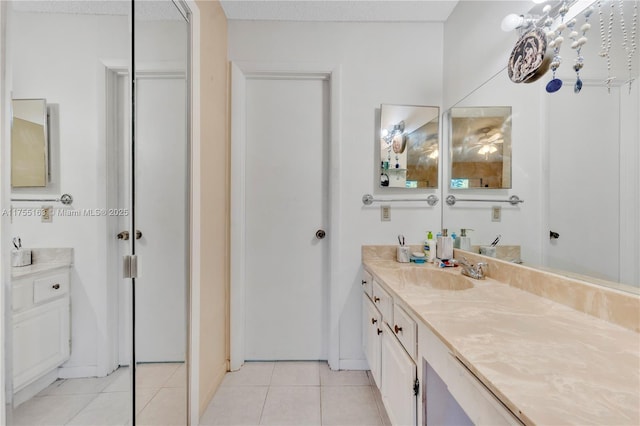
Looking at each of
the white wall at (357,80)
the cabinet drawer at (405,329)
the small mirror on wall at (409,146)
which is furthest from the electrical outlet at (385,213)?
the cabinet drawer at (405,329)

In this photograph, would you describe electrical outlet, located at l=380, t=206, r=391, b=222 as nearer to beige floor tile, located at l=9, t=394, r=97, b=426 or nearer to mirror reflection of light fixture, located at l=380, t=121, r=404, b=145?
mirror reflection of light fixture, located at l=380, t=121, r=404, b=145

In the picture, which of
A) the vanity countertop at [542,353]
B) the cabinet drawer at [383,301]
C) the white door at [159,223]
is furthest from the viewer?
the cabinet drawer at [383,301]

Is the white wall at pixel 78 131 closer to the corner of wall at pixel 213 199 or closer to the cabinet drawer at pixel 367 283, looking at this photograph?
the corner of wall at pixel 213 199

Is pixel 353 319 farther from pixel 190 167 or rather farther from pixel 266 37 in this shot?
pixel 266 37

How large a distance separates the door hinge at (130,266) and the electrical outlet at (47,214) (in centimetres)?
33

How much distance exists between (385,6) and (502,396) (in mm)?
2117

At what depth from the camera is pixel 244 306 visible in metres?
1.83

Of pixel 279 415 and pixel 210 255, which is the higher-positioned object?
pixel 210 255

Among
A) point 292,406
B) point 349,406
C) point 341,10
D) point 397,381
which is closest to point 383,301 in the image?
point 397,381

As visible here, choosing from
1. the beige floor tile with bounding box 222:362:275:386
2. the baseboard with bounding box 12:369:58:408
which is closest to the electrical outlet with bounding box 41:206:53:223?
the baseboard with bounding box 12:369:58:408

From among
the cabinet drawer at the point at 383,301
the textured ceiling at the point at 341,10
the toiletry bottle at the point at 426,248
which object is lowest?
the cabinet drawer at the point at 383,301

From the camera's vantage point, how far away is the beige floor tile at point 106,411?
780mm

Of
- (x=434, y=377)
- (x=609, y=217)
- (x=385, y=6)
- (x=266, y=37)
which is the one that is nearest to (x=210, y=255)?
(x=434, y=377)

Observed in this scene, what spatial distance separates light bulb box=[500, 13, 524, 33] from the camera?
1118mm
